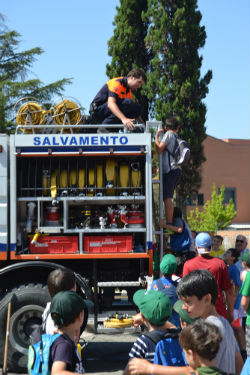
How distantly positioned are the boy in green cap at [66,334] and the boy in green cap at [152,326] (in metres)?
0.38

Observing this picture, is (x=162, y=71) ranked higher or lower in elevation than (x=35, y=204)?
higher

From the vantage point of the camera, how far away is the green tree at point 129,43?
2538 centimetres

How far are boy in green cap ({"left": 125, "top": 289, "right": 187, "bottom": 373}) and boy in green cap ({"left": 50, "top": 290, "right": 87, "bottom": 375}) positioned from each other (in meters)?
0.38

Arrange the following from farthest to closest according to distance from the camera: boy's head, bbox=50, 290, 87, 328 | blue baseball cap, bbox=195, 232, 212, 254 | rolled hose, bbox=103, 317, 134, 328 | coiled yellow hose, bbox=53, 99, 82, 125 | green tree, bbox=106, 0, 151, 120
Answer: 1. green tree, bbox=106, 0, 151, 120
2. coiled yellow hose, bbox=53, 99, 82, 125
3. rolled hose, bbox=103, 317, 134, 328
4. blue baseball cap, bbox=195, 232, 212, 254
5. boy's head, bbox=50, 290, 87, 328

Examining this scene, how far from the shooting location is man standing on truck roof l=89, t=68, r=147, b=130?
7493mm

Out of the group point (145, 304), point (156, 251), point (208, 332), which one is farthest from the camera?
point (156, 251)

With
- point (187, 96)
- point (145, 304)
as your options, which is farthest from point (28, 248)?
point (187, 96)

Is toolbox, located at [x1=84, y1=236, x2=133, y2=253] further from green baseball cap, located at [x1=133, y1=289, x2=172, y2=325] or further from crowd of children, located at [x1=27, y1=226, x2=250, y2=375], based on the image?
green baseball cap, located at [x1=133, y1=289, x2=172, y2=325]

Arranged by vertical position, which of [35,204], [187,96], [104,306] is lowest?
[104,306]

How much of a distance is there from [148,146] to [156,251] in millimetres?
1482

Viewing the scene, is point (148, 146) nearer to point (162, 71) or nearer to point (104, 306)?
point (104, 306)

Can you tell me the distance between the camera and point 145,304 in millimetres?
3438

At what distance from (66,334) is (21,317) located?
357 cm

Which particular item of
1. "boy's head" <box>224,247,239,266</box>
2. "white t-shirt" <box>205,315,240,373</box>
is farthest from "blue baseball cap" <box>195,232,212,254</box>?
"white t-shirt" <box>205,315,240,373</box>
